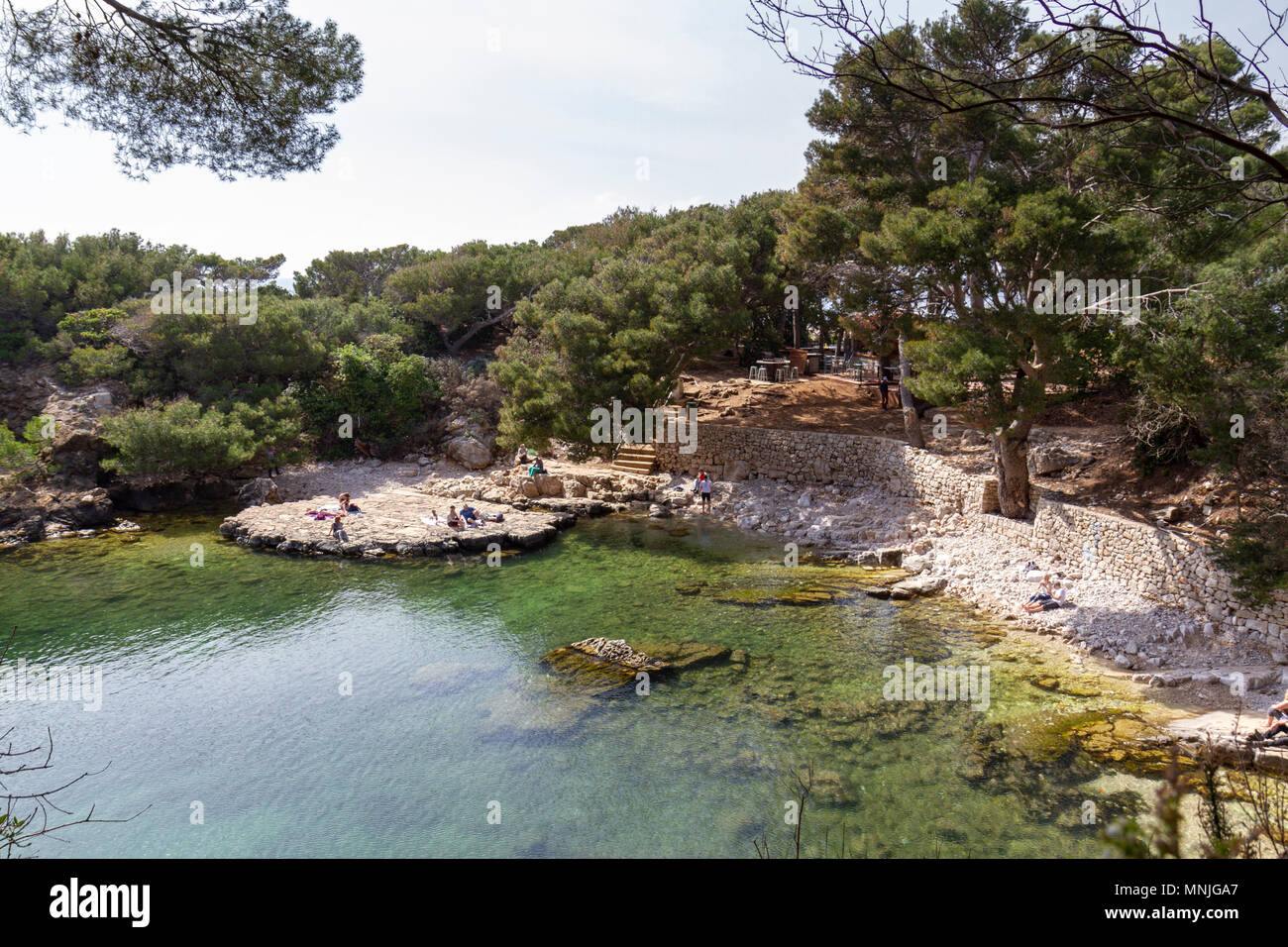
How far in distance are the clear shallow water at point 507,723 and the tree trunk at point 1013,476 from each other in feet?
12.8

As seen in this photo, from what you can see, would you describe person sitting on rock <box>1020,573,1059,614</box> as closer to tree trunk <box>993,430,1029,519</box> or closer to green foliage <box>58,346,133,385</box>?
tree trunk <box>993,430,1029,519</box>

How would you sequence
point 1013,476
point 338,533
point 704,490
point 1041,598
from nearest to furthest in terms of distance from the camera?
point 1041,598, point 1013,476, point 338,533, point 704,490

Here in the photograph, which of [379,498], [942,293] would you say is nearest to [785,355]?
[942,293]

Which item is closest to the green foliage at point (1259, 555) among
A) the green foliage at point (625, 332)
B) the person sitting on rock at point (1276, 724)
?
the person sitting on rock at point (1276, 724)

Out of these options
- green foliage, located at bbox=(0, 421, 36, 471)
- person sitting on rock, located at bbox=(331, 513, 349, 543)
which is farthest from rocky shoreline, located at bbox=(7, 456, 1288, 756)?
green foliage, located at bbox=(0, 421, 36, 471)

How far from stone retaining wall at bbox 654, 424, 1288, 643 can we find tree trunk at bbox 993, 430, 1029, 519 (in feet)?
1.18

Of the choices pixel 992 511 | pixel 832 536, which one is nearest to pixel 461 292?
pixel 832 536

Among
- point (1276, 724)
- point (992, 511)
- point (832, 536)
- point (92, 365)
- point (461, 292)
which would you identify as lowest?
point (1276, 724)

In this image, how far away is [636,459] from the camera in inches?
1019

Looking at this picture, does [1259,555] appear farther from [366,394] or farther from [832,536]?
[366,394]

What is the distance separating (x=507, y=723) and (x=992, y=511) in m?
12.7

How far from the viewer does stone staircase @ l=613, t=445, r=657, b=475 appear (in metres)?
25.6

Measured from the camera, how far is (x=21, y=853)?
23.8 feet

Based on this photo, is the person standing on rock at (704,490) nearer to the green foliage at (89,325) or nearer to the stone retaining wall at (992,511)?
the stone retaining wall at (992,511)
